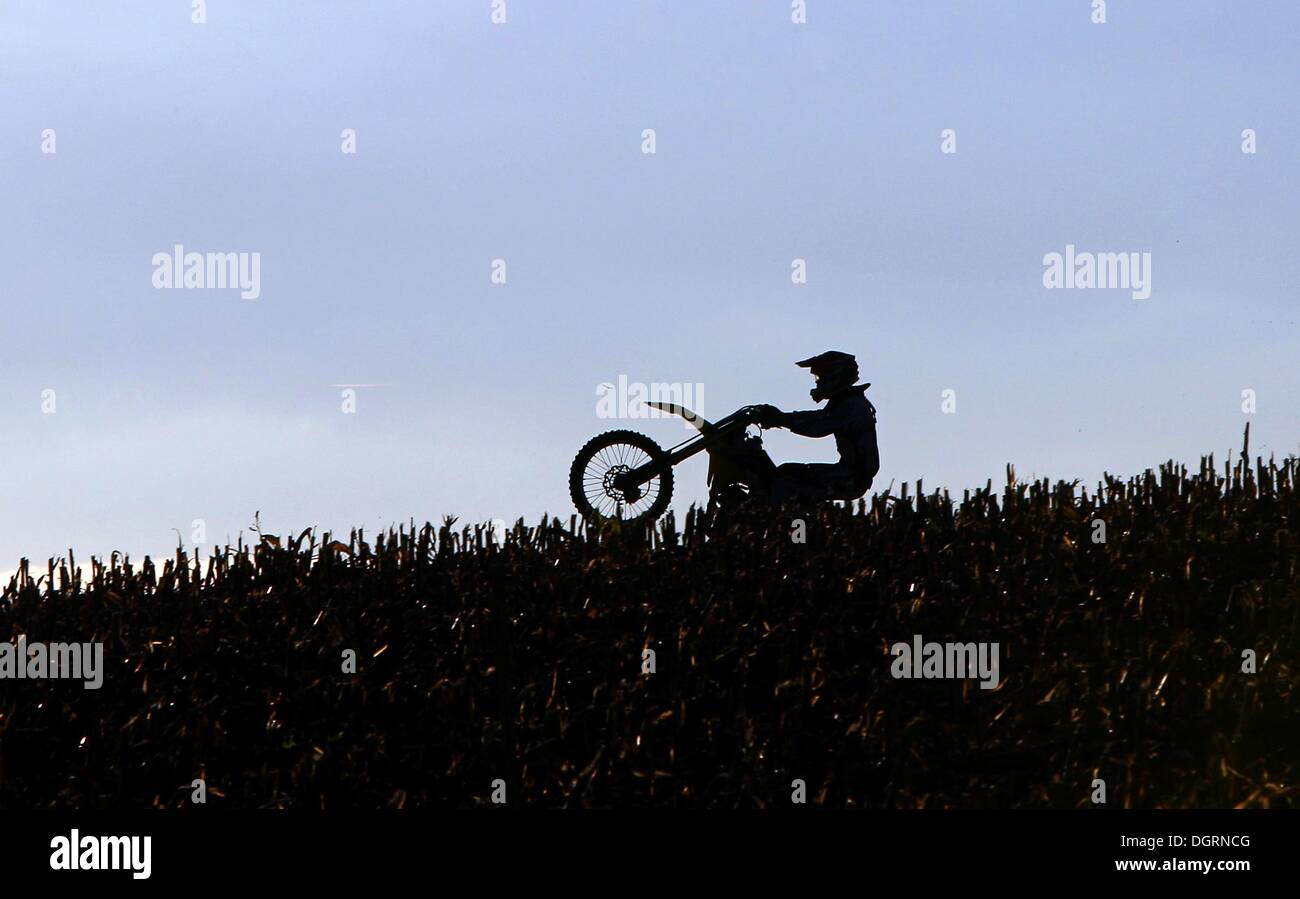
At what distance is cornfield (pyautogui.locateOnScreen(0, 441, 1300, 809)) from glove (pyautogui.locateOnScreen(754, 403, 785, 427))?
1247 mm

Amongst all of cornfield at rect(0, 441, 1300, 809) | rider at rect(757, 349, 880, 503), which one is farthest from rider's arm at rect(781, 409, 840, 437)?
cornfield at rect(0, 441, 1300, 809)

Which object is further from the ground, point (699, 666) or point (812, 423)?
point (812, 423)

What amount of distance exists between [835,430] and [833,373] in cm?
60

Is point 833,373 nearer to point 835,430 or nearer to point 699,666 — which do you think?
point 835,430

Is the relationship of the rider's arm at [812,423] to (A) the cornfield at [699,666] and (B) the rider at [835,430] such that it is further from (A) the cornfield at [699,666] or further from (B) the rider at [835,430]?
(A) the cornfield at [699,666]

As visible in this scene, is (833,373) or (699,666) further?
(833,373)

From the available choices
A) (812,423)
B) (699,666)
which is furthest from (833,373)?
(699,666)

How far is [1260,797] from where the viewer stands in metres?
9.48

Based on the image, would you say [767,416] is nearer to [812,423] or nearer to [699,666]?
[812,423]

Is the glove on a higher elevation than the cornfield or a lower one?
higher

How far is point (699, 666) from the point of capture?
11.8 meters

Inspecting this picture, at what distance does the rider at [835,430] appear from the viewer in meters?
15.6

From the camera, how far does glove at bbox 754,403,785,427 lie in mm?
15445

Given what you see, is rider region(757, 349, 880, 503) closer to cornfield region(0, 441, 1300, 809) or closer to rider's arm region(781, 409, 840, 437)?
rider's arm region(781, 409, 840, 437)
